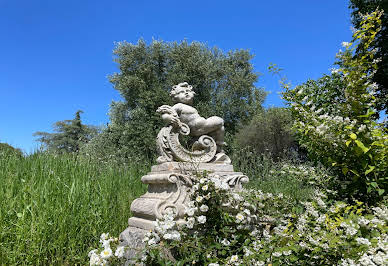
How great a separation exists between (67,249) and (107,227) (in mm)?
569

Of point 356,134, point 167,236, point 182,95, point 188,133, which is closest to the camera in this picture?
point 167,236

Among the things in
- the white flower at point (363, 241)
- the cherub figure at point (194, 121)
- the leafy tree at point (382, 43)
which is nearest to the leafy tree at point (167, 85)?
the leafy tree at point (382, 43)

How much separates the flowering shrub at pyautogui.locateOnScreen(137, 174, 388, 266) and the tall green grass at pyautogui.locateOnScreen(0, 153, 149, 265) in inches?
51.9

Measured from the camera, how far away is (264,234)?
2.56 m

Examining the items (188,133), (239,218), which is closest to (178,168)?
(188,133)

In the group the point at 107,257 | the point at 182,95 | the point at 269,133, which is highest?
the point at 269,133

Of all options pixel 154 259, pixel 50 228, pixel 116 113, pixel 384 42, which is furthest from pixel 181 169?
pixel 116 113

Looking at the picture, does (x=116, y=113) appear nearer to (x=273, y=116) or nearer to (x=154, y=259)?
(x=273, y=116)

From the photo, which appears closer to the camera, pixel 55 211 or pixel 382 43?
pixel 55 211

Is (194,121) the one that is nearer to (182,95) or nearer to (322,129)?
(182,95)

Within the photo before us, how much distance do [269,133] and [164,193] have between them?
41.0 feet

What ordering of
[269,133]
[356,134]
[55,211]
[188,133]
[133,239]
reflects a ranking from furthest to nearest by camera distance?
[269,133], [188,133], [55,211], [133,239], [356,134]

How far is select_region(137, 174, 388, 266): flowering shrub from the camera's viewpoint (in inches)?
75.5

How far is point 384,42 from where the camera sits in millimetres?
9375
